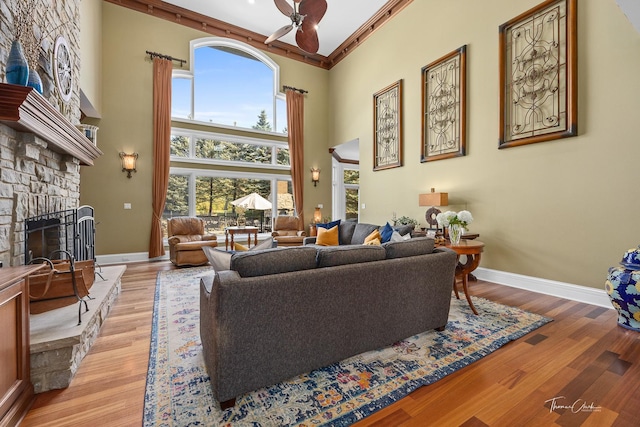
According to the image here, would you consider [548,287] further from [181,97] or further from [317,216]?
[181,97]

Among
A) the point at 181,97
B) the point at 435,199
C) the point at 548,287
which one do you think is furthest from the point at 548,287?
the point at 181,97

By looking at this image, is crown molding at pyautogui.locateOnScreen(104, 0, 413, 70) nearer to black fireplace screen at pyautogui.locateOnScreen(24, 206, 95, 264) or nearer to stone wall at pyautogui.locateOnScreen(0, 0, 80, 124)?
stone wall at pyautogui.locateOnScreen(0, 0, 80, 124)

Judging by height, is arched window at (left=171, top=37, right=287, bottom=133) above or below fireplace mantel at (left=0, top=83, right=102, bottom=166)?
above

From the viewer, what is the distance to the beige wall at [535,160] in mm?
2998

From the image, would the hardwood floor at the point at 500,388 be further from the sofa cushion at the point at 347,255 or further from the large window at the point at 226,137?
the large window at the point at 226,137

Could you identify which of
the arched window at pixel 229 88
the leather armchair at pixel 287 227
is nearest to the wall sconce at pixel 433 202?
the leather armchair at pixel 287 227

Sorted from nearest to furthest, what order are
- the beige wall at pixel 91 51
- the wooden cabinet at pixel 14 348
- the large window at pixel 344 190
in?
the wooden cabinet at pixel 14 348, the beige wall at pixel 91 51, the large window at pixel 344 190

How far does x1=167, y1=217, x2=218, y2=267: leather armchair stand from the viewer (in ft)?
16.4

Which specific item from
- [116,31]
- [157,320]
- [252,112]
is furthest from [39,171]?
[252,112]

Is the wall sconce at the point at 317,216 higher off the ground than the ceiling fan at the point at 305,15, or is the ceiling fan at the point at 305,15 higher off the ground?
the ceiling fan at the point at 305,15

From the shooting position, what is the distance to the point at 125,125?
18.5 ft

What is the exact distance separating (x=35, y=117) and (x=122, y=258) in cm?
426

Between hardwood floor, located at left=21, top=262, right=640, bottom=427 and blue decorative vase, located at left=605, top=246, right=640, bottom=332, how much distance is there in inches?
4.9

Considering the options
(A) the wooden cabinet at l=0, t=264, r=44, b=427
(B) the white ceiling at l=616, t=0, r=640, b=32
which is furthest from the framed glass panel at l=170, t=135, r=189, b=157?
(B) the white ceiling at l=616, t=0, r=640, b=32
